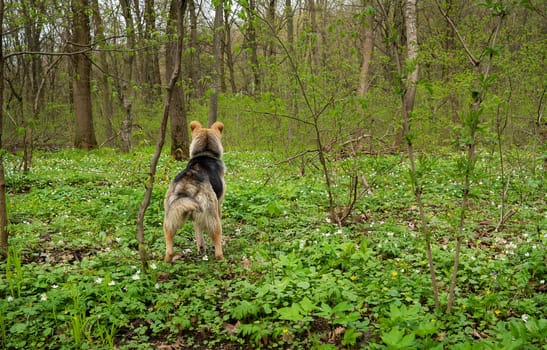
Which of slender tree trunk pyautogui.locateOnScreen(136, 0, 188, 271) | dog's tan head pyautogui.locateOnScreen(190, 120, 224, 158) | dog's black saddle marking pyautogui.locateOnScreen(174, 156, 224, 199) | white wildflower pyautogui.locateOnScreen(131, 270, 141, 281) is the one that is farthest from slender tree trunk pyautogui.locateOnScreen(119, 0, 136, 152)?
white wildflower pyautogui.locateOnScreen(131, 270, 141, 281)

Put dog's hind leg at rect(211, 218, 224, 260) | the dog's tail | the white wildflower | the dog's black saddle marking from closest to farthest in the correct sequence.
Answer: the white wildflower < the dog's tail < dog's hind leg at rect(211, 218, 224, 260) < the dog's black saddle marking

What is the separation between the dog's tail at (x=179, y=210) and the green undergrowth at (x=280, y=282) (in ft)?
1.46

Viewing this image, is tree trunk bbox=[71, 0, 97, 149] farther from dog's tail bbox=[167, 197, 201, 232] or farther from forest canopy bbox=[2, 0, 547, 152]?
dog's tail bbox=[167, 197, 201, 232]

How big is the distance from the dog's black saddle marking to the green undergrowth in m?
0.34

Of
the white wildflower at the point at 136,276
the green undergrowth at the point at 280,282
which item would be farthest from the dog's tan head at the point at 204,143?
the white wildflower at the point at 136,276

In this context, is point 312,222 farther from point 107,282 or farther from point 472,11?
point 472,11

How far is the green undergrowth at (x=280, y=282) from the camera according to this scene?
3.26 meters

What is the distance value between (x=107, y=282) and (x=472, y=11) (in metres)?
20.2

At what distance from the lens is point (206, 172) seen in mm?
5383

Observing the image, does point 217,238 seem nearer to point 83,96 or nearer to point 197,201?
point 197,201

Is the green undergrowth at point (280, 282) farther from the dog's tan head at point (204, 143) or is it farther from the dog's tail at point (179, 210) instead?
the dog's tan head at point (204, 143)

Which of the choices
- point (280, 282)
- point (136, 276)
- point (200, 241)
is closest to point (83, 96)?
point (200, 241)

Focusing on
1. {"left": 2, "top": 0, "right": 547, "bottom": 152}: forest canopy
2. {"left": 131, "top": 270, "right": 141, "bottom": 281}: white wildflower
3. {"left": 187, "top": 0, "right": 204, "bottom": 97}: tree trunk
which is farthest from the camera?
{"left": 187, "top": 0, "right": 204, "bottom": 97}: tree trunk

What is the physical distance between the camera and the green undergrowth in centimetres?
326
